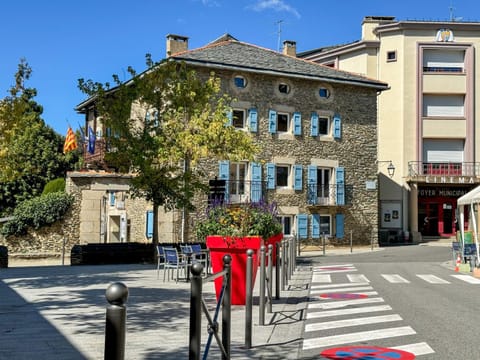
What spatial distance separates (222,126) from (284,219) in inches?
440

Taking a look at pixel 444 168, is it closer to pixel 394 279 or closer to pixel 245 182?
pixel 245 182

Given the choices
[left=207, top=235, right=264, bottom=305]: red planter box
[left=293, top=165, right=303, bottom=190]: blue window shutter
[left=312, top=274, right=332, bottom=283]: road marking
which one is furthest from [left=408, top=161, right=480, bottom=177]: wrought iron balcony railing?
[left=207, top=235, right=264, bottom=305]: red planter box

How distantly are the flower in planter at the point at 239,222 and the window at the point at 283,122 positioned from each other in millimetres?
20612

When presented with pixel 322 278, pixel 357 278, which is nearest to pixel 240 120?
pixel 322 278

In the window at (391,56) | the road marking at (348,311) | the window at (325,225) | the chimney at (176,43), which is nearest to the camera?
the road marking at (348,311)

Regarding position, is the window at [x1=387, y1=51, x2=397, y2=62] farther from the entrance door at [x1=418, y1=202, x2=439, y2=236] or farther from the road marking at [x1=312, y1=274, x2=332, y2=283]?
the road marking at [x1=312, y1=274, x2=332, y2=283]

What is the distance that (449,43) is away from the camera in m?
37.3

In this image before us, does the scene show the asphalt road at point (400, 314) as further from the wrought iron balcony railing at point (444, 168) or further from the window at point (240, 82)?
the wrought iron balcony railing at point (444, 168)

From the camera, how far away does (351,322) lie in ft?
27.1

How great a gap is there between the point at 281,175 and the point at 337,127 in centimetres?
405

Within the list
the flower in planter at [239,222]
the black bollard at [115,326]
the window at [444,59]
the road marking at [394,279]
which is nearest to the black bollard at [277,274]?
the flower in planter at [239,222]

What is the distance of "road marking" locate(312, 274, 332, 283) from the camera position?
14407 millimetres

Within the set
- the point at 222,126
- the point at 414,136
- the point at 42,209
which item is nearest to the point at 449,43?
the point at 414,136

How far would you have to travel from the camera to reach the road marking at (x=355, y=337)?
268 inches
